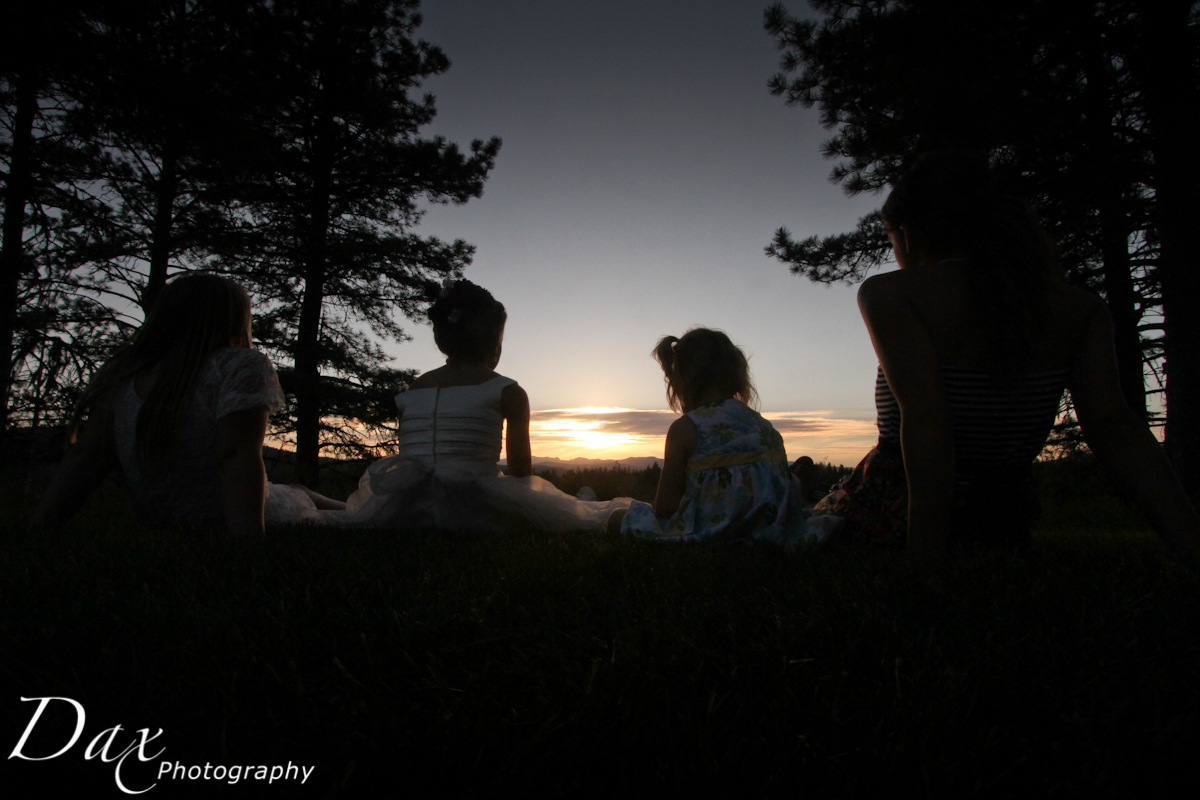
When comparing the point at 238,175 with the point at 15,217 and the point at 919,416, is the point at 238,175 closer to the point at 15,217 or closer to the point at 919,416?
the point at 15,217

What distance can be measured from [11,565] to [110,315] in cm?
923

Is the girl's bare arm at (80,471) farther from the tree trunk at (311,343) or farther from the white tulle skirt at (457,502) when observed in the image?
the tree trunk at (311,343)

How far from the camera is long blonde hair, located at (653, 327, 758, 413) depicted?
4.22 m

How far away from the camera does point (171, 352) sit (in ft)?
11.1

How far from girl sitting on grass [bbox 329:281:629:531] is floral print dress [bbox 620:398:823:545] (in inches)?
31.6

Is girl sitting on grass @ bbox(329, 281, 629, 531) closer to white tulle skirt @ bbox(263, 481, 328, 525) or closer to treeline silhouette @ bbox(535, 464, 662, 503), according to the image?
white tulle skirt @ bbox(263, 481, 328, 525)

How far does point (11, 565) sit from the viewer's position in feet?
7.22

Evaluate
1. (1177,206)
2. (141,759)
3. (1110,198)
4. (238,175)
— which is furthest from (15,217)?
(1177,206)

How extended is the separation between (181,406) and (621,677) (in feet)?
9.77

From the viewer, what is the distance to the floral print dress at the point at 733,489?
377 centimetres

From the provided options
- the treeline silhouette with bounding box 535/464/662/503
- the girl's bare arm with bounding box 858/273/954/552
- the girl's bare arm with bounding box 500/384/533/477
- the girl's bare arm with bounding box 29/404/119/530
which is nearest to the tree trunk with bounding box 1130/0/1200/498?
the treeline silhouette with bounding box 535/464/662/503

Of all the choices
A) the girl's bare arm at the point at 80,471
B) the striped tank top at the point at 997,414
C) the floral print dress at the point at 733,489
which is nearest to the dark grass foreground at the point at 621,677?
the striped tank top at the point at 997,414

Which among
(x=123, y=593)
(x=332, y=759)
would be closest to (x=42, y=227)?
(x=123, y=593)

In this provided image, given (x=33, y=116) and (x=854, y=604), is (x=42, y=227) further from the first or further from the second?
(x=854, y=604)
